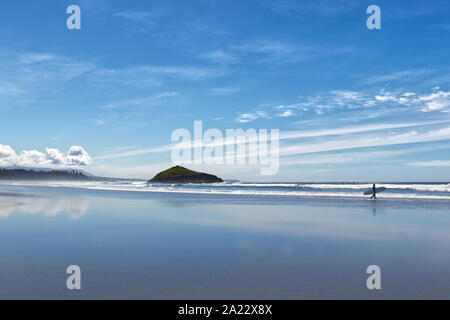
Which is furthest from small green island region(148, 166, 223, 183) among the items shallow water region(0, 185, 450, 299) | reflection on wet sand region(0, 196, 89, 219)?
shallow water region(0, 185, 450, 299)

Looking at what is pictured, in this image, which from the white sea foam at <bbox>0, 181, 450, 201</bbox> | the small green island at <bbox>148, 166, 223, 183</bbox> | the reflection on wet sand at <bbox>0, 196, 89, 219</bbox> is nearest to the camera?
the reflection on wet sand at <bbox>0, 196, 89, 219</bbox>

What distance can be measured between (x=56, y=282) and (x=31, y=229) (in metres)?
7.90

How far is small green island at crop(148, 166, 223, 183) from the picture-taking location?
484 feet

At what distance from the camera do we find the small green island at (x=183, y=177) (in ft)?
484

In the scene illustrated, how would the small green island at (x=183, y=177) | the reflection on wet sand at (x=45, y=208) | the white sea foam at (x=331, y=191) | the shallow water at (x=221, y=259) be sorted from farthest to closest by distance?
the small green island at (x=183, y=177) < the white sea foam at (x=331, y=191) < the reflection on wet sand at (x=45, y=208) < the shallow water at (x=221, y=259)

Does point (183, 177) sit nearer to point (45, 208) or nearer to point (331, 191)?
point (331, 191)

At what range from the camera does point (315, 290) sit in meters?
6.38

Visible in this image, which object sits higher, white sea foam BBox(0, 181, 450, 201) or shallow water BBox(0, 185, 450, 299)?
shallow water BBox(0, 185, 450, 299)

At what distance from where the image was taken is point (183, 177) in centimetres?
15075

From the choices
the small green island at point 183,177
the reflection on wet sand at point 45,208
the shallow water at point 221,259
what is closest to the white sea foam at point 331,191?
the reflection on wet sand at point 45,208

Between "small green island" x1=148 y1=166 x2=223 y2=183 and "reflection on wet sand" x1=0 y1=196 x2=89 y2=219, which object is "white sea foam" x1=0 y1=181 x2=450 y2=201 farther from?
"small green island" x1=148 y1=166 x2=223 y2=183

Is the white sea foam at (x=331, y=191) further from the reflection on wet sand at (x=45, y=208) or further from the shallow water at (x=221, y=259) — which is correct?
the shallow water at (x=221, y=259)
